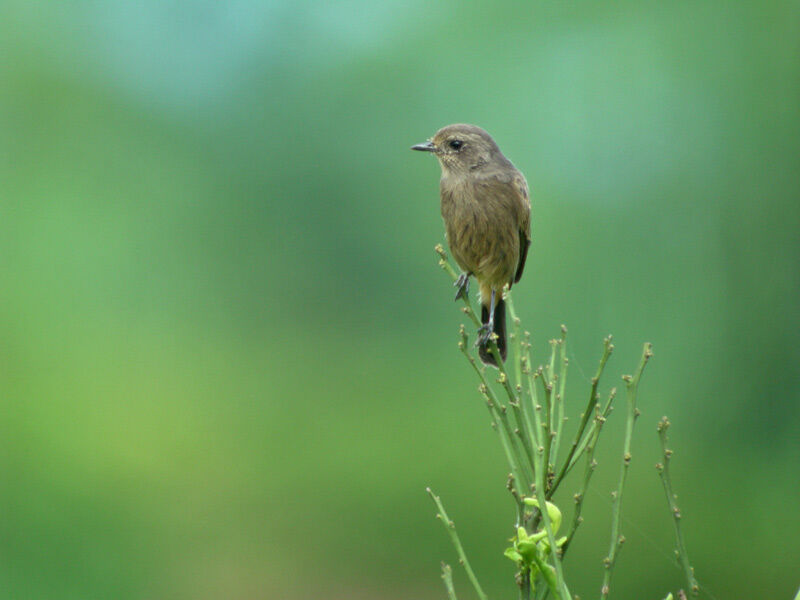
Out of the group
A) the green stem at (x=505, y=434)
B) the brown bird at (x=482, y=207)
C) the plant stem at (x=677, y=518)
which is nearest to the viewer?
the plant stem at (x=677, y=518)

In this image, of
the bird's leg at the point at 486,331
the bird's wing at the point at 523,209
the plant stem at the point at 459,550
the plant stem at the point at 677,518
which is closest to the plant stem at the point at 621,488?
the plant stem at the point at 677,518

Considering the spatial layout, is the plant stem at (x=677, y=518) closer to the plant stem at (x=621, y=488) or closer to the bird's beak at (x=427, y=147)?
the plant stem at (x=621, y=488)

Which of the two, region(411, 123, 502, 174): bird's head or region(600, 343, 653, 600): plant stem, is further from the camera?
region(411, 123, 502, 174): bird's head

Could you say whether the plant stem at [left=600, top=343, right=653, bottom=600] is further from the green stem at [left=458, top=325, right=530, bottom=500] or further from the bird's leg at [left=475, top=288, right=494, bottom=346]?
the bird's leg at [left=475, top=288, right=494, bottom=346]

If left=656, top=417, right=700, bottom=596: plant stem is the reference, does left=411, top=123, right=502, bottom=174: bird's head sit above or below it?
above

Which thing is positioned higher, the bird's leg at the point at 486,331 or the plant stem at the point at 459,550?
the bird's leg at the point at 486,331

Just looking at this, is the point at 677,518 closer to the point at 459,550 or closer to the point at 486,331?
the point at 459,550

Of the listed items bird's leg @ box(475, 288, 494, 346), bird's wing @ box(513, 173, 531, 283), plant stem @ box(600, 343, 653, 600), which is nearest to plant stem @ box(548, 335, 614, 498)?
plant stem @ box(600, 343, 653, 600)

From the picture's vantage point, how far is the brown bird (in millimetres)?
2551

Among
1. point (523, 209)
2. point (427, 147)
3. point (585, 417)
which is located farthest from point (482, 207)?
point (585, 417)

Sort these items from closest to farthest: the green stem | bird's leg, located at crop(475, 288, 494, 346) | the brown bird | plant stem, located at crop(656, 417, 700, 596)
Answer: plant stem, located at crop(656, 417, 700, 596) → the green stem → bird's leg, located at crop(475, 288, 494, 346) → the brown bird

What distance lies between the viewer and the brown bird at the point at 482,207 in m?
2.55

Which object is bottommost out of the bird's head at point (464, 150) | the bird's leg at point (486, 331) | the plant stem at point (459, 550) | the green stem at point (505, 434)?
the plant stem at point (459, 550)

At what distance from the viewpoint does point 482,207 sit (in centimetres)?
256
